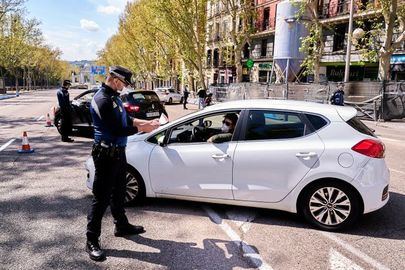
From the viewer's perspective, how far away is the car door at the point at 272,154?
165 inches

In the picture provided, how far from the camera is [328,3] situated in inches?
1205

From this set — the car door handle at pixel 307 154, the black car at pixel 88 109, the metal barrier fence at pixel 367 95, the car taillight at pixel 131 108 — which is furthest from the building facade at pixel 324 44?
the car door handle at pixel 307 154

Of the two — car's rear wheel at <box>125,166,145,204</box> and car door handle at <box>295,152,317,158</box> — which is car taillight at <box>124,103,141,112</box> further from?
car door handle at <box>295,152,317,158</box>

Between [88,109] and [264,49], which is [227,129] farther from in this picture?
[264,49]

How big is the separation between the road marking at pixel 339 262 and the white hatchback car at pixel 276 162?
0.60 metres

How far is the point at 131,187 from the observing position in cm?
488

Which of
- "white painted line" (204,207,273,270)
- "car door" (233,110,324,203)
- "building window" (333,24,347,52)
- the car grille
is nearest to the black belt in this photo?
"car door" (233,110,324,203)

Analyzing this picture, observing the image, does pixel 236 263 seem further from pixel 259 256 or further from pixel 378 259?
pixel 378 259

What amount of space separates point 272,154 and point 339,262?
1372 mm

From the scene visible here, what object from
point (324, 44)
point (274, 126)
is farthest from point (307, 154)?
point (324, 44)

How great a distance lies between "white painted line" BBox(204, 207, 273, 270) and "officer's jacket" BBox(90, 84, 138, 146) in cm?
166

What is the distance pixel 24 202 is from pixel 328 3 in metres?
31.4

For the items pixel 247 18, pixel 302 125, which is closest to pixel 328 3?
pixel 247 18

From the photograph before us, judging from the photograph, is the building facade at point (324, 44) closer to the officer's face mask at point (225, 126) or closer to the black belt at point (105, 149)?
the officer's face mask at point (225, 126)
